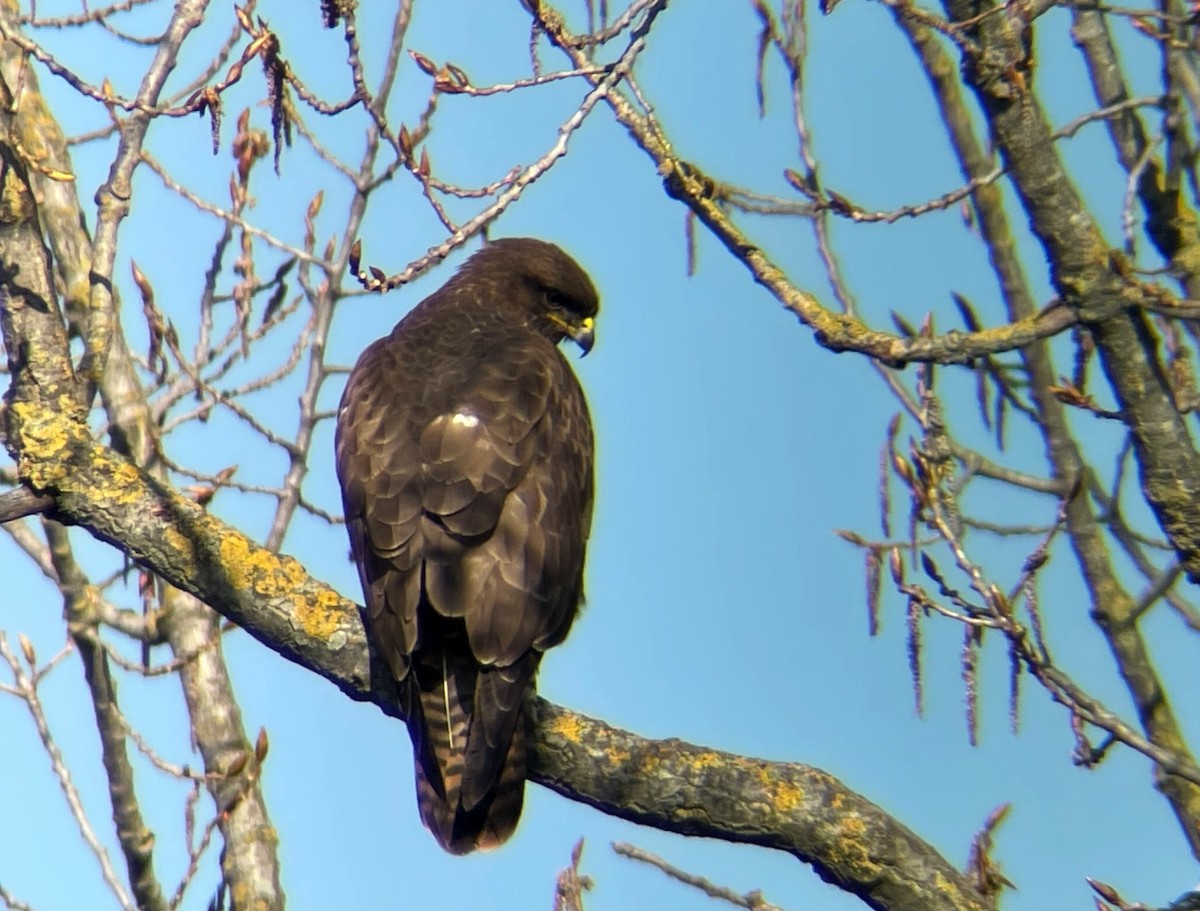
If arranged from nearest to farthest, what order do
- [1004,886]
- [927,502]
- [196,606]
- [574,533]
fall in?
[1004,886], [927,502], [574,533], [196,606]

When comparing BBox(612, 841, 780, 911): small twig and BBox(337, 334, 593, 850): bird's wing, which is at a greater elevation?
BBox(337, 334, 593, 850): bird's wing

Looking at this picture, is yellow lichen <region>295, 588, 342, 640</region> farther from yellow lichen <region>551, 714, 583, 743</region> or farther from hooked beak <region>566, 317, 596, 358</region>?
hooked beak <region>566, 317, 596, 358</region>

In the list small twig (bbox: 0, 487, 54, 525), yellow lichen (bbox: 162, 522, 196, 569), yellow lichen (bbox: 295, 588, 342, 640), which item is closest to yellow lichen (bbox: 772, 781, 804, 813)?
yellow lichen (bbox: 295, 588, 342, 640)

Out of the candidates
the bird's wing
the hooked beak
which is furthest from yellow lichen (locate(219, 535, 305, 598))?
the hooked beak

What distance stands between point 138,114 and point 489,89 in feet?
2.75

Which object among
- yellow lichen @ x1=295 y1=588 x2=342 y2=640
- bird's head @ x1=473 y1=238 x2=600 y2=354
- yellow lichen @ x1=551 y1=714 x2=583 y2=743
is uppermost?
bird's head @ x1=473 y1=238 x2=600 y2=354

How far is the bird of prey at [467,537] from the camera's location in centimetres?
429

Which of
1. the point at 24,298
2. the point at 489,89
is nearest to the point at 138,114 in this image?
the point at 24,298

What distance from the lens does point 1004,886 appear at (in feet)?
12.6

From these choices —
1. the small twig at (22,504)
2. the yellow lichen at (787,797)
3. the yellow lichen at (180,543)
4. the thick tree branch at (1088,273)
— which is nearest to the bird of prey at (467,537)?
the yellow lichen at (180,543)

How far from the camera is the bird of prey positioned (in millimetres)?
4289

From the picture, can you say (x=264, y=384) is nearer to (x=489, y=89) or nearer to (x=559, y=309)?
(x=559, y=309)

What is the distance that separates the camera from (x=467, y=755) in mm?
4270

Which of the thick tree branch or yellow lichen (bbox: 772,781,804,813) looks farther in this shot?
the thick tree branch
